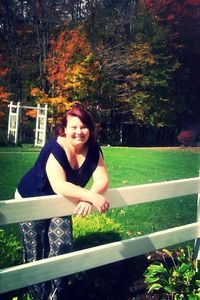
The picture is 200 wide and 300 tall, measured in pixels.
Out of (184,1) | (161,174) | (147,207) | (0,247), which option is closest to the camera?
(0,247)

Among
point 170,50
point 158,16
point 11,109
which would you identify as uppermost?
point 158,16

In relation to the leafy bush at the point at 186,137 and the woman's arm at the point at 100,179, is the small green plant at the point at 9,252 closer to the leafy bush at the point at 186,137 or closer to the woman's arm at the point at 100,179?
the woman's arm at the point at 100,179

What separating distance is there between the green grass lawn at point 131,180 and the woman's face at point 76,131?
0.21 metres

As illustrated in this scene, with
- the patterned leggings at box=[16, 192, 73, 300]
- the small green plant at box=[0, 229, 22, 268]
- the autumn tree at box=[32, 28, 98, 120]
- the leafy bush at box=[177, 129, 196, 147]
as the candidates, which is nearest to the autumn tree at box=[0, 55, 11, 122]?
the autumn tree at box=[32, 28, 98, 120]

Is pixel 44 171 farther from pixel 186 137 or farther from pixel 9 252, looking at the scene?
pixel 186 137

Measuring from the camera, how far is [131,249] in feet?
7.60

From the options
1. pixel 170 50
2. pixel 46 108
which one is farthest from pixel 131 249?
pixel 170 50

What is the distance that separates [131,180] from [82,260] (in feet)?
2.42

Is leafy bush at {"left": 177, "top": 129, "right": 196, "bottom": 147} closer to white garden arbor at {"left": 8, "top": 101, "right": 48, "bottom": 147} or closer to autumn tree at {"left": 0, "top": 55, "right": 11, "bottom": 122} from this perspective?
white garden arbor at {"left": 8, "top": 101, "right": 48, "bottom": 147}

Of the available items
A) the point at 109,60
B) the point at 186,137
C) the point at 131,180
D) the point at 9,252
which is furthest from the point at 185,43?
the point at 9,252

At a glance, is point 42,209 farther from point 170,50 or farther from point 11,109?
point 170,50

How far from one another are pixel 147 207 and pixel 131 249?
2.94 ft

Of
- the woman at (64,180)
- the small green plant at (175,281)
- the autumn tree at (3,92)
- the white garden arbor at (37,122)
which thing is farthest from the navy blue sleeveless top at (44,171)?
the small green plant at (175,281)

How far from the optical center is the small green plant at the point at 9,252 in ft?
7.18
